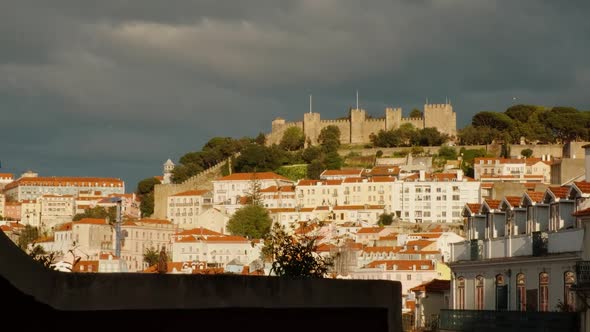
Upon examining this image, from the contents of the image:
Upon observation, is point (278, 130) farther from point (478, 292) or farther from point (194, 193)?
point (478, 292)

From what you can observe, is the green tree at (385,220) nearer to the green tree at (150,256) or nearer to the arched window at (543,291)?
the green tree at (150,256)

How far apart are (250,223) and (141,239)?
14292mm

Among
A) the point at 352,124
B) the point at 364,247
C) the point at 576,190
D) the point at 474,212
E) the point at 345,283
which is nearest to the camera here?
the point at 345,283

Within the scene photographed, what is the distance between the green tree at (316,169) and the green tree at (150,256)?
26881 mm

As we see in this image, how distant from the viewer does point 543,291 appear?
28.2m

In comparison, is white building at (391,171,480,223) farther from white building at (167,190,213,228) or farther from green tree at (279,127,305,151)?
green tree at (279,127,305,151)

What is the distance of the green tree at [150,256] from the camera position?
445 ft

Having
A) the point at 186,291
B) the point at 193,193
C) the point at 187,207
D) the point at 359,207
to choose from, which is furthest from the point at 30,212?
the point at 186,291

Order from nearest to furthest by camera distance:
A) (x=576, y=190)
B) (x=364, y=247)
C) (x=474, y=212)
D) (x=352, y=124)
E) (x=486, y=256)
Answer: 1. (x=576, y=190)
2. (x=486, y=256)
3. (x=474, y=212)
4. (x=364, y=247)
5. (x=352, y=124)

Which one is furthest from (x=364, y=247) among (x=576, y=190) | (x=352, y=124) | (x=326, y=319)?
(x=326, y=319)

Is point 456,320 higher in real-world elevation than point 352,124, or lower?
lower

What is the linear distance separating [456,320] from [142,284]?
23.5 metres

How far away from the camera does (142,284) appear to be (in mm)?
6602

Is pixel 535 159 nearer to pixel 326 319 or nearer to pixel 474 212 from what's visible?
pixel 474 212
